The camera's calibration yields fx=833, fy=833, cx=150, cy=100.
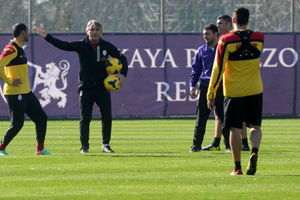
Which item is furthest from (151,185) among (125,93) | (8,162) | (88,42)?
(125,93)

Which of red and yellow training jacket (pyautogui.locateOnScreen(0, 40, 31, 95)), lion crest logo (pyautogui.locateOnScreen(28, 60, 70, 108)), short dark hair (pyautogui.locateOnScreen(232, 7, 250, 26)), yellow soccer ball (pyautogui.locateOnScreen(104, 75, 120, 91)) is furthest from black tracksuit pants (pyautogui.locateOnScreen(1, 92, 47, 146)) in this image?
lion crest logo (pyautogui.locateOnScreen(28, 60, 70, 108))

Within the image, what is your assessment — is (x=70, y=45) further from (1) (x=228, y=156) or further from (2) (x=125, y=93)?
(2) (x=125, y=93)

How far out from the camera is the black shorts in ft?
33.7

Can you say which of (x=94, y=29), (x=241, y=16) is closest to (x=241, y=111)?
(x=241, y=16)

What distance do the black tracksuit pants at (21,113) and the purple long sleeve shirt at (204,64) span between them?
267 cm

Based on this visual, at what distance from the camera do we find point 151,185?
9.37 metres

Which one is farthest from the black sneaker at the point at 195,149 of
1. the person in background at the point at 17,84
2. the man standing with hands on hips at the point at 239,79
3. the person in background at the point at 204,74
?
the man standing with hands on hips at the point at 239,79

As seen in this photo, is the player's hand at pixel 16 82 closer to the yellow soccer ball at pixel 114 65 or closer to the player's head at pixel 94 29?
the player's head at pixel 94 29

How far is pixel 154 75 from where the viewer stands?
2498cm

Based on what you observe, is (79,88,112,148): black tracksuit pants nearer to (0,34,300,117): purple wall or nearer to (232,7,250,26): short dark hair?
(232,7,250,26): short dark hair

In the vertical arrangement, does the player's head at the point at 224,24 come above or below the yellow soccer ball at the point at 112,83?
above

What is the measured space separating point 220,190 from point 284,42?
16.9 metres

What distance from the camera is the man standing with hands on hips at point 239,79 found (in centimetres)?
1019

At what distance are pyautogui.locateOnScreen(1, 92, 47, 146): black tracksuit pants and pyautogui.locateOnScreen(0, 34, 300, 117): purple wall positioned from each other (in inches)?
442
